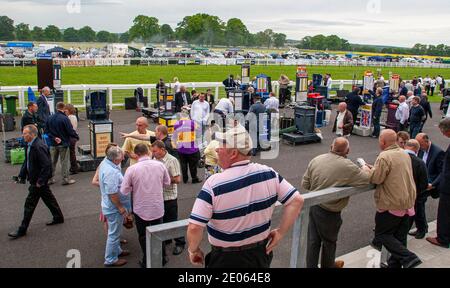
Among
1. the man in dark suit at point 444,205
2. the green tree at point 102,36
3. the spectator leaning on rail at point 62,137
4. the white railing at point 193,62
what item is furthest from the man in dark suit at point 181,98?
the green tree at point 102,36

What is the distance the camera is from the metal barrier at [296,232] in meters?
2.51

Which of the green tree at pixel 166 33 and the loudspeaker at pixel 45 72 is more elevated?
the green tree at pixel 166 33

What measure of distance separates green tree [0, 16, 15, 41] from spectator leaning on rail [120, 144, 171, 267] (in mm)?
76599

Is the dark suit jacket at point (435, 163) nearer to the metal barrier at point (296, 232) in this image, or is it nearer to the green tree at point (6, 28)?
the metal barrier at point (296, 232)

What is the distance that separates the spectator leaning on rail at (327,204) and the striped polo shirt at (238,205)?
1.48 m

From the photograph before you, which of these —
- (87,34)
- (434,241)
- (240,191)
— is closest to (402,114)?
(434,241)

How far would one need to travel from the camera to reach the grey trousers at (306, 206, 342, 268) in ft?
15.6

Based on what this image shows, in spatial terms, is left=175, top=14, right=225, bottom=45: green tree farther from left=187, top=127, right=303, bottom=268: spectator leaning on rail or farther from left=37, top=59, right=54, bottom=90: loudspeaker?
left=187, top=127, right=303, bottom=268: spectator leaning on rail

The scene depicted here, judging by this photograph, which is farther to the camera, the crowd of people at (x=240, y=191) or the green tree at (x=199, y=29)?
the green tree at (x=199, y=29)

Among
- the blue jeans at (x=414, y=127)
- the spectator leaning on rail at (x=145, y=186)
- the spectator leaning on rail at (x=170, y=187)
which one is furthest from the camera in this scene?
the blue jeans at (x=414, y=127)

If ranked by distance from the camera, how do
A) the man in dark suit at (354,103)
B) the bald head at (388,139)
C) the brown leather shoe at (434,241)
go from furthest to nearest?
1. the man in dark suit at (354,103)
2. the brown leather shoe at (434,241)
3. the bald head at (388,139)

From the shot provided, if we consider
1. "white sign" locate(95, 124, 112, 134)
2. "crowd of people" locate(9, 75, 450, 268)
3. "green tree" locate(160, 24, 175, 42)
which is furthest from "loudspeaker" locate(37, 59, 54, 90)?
"green tree" locate(160, 24, 175, 42)

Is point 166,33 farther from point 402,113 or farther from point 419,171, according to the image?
point 419,171

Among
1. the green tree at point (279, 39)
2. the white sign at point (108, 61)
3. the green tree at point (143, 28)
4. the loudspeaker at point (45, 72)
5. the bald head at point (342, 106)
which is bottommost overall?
the bald head at point (342, 106)
